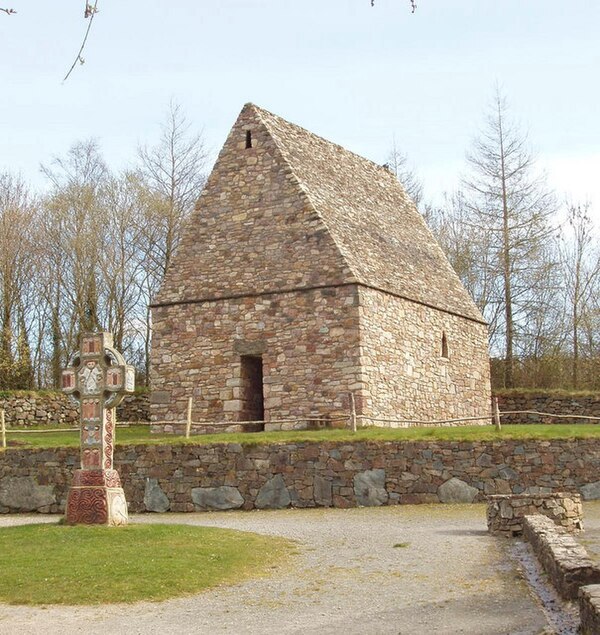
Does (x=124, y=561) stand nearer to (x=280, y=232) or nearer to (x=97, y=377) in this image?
(x=97, y=377)

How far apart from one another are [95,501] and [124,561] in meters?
3.43

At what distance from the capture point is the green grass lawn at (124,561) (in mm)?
11086

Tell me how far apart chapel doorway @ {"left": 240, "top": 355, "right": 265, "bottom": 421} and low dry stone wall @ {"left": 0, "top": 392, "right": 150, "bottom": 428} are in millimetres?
9586

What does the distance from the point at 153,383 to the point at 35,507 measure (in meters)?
5.65

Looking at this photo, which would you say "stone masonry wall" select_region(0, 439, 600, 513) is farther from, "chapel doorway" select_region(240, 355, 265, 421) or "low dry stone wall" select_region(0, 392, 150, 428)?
"low dry stone wall" select_region(0, 392, 150, 428)

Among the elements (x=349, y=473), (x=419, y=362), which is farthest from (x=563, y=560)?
(x=419, y=362)


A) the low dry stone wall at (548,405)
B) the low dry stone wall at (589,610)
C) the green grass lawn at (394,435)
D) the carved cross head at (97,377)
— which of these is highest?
the carved cross head at (97,377)

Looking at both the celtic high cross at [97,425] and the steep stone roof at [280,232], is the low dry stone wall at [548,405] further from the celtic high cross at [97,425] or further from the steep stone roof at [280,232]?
the celtic high cross at [97,425]

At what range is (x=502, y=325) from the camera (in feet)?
137

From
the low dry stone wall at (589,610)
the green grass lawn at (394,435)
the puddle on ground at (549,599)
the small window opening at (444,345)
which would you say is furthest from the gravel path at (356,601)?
the small window opening at (444,345)

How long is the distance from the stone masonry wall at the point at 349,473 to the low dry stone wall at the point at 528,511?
4.28 meters

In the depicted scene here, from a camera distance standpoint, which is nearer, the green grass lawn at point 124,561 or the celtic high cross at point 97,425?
the green grass lawn at point 124,561

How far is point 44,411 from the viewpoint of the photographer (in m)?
33.7

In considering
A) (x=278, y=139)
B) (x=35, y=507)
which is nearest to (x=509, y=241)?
(x=278, y=139)
